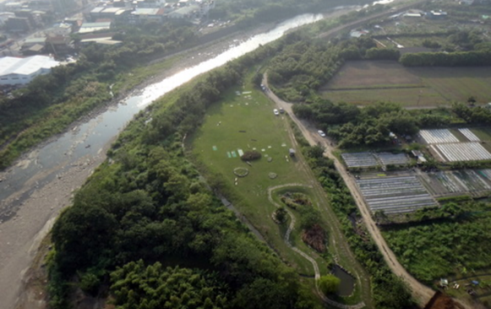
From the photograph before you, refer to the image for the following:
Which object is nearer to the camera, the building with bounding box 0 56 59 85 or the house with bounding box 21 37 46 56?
the building with bounding box 0 56 59 85

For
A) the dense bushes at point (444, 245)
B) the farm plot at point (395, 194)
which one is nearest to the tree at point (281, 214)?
the farm plot at point (395, 194)

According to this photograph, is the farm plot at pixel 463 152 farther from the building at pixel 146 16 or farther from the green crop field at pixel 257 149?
the building at pixel 146 16

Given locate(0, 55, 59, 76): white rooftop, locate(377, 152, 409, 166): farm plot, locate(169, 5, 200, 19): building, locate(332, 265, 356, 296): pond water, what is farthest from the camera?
locate(169, 5, 200, 19): building

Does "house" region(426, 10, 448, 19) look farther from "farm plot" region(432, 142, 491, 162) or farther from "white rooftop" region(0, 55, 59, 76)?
"white rooftop" region(0, 55, 59, 76)

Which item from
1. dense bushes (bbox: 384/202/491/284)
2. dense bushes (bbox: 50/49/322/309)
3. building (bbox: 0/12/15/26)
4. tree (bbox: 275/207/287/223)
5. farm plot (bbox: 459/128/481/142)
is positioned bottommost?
farm plot (bbox: 459/128/481/142)

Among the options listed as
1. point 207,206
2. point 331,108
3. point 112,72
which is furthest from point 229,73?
point 207,206

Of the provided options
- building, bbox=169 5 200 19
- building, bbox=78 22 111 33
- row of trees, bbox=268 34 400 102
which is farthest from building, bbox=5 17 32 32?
row of trees, bbox=268 34 400 102

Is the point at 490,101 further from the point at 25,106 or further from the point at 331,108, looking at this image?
the point at 25,106

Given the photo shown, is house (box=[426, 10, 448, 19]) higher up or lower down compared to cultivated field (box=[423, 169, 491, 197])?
higher up
